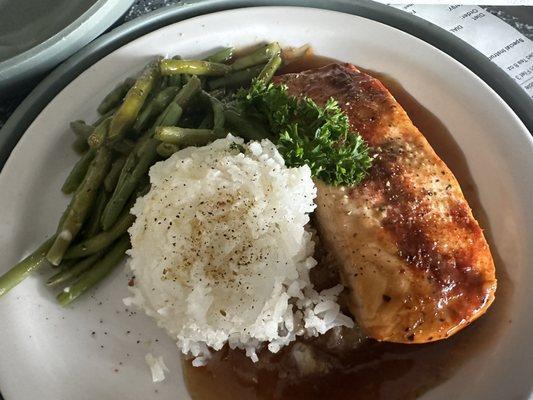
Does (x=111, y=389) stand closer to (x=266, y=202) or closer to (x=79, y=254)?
(x=79, y=254)

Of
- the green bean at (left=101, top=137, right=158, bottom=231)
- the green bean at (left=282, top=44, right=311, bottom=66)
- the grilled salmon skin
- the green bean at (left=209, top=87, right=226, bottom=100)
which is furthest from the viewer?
the green bean at (left=282, top=44, right=311, bottom=66)

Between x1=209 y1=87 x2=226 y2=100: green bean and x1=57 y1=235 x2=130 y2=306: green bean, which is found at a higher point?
x1=209 y1=87 x2=226 y2=100: green bean

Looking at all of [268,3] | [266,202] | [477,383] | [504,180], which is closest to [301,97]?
[266,202]

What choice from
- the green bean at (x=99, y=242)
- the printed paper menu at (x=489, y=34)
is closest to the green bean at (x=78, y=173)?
the green bean at (x=99, y=242)

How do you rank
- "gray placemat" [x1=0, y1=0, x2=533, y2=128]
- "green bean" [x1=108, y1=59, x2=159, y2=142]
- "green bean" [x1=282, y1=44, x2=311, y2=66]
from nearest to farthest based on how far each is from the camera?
"green bean" [x1=108, y1=59, x2=159, y2=142] → "green bean" [x1=282, y1=44, x2=311, y2=66] → "gray placemat" [x1=0, y1=0, x2=533, y2=128]

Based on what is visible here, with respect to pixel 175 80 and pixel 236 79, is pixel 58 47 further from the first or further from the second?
pixel 236 79

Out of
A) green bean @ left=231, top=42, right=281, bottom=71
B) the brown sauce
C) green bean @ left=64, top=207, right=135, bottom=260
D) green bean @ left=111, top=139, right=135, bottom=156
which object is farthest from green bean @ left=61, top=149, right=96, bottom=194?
the brown sauce

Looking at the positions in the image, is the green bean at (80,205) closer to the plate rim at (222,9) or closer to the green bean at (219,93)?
the plate rim at (222,9)

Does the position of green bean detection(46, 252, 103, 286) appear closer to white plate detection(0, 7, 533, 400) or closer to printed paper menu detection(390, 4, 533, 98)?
white plate detection(0, 7, 533, 400)
